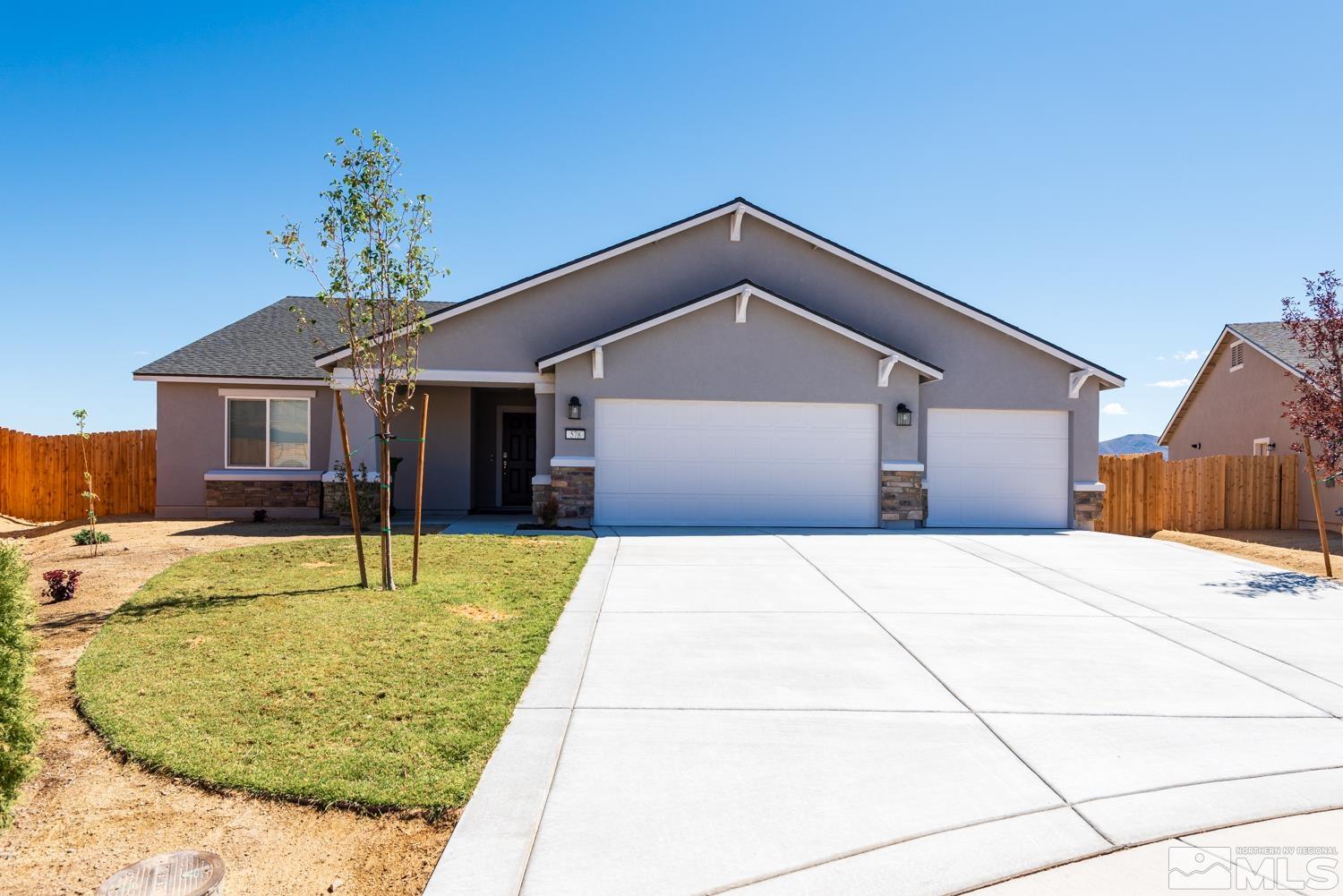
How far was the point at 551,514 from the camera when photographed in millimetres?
13359

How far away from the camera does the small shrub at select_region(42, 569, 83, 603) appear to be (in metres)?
7.22

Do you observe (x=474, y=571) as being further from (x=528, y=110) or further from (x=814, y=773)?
(x=528, y=110)

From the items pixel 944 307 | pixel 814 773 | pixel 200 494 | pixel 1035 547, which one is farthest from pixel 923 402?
pixel 200 494

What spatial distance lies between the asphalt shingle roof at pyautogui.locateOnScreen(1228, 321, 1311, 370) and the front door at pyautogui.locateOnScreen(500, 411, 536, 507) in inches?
764

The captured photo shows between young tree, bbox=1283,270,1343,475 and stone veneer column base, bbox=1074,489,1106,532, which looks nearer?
young tree, bbox=1283,270,1343,475

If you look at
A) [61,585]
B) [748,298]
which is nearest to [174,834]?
[61,585]

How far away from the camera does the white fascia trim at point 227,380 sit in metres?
15.3

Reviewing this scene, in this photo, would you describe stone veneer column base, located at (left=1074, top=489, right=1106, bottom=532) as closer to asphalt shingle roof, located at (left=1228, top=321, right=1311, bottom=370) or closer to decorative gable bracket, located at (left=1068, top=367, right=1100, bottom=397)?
decorative gable bracket, located at (left=1068, top=367, right=1100, bottom=397)

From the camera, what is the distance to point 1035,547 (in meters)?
11.6

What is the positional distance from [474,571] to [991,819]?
260 inches

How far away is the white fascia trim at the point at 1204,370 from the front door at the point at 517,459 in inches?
743

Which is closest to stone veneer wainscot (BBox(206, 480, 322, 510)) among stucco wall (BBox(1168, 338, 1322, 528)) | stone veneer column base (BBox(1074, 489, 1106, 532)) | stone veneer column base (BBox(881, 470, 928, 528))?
stone veneer column base (BBox(881, 470, 928, 528))

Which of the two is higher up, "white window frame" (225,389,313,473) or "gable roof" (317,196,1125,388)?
"gable roof" (317,196,1125,388)

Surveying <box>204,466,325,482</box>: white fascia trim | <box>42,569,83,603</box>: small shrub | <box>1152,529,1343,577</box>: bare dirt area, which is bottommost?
<box>1152,529,1343,577</box>: bare dirt area
